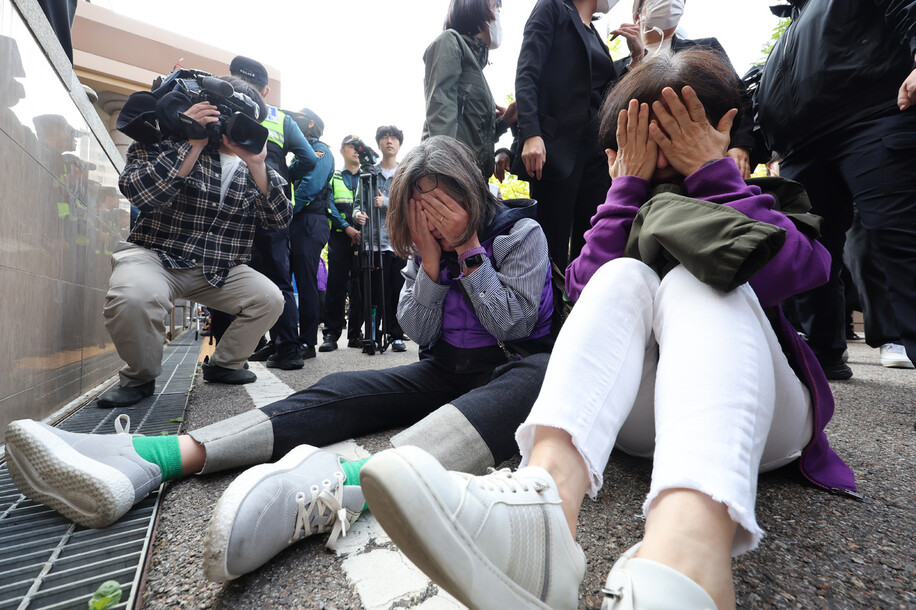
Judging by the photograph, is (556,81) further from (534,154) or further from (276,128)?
(276,128)

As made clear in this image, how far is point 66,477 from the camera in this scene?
102 cm

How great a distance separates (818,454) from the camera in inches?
43.6

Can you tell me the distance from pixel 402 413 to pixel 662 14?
2611 millimetres

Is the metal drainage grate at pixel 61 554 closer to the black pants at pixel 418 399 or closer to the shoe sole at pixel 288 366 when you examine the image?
the black pants at pixel 418 399

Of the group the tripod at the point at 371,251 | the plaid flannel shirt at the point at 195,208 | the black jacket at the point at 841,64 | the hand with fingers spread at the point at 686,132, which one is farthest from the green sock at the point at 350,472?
the tripod at the point at 371,251

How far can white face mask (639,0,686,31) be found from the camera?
2559mm

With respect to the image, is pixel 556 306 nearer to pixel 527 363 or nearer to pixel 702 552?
pixel 527 363

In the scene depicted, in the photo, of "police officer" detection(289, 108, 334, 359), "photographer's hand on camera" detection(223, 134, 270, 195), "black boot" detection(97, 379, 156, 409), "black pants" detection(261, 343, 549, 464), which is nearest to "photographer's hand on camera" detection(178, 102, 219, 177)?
"photographer's hand on camera" detection(223, 134, 270, 195)

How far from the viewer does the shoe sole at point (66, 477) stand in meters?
1.02

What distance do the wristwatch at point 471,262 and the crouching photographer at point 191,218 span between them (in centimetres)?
166

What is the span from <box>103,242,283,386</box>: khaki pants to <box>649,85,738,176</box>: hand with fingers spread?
93.1 inches

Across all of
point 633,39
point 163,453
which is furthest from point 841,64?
point 163,453

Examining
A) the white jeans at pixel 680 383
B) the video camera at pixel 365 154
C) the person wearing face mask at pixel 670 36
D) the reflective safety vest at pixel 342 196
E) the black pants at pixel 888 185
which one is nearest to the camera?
the white jeans at pixel 680 383

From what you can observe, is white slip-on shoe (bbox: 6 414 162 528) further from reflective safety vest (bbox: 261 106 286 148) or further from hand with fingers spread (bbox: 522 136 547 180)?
reflective safety vest (bbox: 261 106 286 148)
